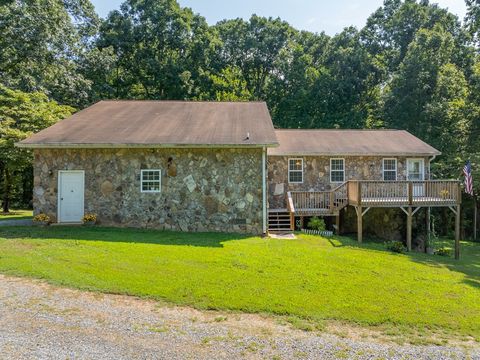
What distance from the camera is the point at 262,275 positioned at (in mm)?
7766

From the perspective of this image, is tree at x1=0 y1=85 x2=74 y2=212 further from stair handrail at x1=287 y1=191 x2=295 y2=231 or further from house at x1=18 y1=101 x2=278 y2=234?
stair handrail at x1=287 y1=191 x2=295 y2=231

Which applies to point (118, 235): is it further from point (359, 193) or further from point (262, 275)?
point (359, 193)

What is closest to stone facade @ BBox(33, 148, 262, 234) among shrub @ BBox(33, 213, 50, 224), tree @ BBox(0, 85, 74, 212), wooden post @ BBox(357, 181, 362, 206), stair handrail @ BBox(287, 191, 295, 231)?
shrub @ BBox(33, 213, 50, 224)

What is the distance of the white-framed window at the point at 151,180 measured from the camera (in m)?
12.5

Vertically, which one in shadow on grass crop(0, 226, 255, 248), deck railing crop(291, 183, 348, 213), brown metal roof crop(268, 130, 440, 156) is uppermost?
brown metal roof crop(268, 130, 440, 156)

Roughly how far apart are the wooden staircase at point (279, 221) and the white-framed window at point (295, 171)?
213 cm

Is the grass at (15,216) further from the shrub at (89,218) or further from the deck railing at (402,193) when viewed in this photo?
the deck railing at (402,193)

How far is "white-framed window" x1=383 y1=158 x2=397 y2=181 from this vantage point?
17.0 metres

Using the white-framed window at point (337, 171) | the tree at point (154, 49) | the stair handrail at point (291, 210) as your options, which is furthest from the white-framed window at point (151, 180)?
the tree at point (154, 49)

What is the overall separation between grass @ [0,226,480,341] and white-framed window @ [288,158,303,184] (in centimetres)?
573

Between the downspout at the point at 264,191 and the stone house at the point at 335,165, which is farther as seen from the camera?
the stone house at the point at 335,165

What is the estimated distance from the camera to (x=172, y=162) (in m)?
12.5

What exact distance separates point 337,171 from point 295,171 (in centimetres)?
210

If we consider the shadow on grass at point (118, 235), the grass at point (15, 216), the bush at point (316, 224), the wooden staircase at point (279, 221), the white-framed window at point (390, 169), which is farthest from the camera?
the white-framed window at point (390, 169)
